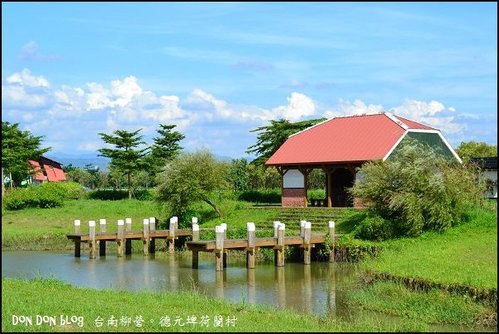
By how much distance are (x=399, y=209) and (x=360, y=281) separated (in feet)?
23.1

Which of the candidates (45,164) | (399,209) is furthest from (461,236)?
(45,164)

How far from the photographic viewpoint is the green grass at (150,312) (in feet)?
36.0

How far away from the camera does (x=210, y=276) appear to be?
23.2 m

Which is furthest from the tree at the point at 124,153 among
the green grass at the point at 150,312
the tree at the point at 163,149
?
the green grass at the point at 150,312

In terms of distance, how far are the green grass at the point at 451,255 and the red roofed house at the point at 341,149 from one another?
804 cm

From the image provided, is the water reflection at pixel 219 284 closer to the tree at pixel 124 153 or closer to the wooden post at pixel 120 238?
the wooden post at pixel 120 238

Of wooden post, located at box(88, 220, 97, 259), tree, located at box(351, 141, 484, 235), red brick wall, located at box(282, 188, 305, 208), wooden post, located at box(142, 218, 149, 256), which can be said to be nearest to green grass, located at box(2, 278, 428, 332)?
tree, located at box(351, 141, 484, 235)

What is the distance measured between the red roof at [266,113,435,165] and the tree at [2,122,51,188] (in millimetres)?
20892

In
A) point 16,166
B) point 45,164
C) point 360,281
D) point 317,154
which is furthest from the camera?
point 45,164

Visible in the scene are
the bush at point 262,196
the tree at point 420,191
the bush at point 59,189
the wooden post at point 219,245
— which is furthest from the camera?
the bush at point 262,196

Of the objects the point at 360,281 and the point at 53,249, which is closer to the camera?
the point at 360,281

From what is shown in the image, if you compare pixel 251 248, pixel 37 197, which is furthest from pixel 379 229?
pixel 37 197

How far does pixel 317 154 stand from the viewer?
35562 millimetres

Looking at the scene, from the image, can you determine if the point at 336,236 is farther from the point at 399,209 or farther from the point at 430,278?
the point at 430,278
